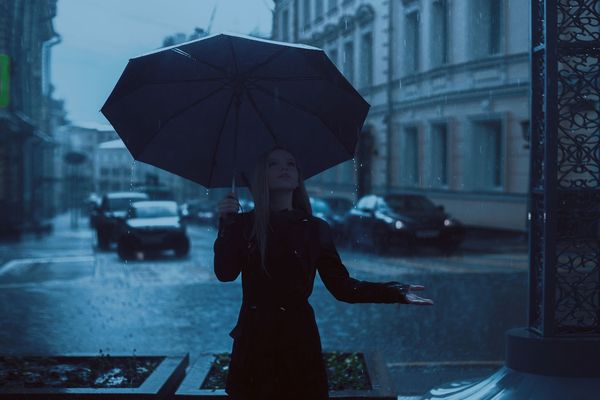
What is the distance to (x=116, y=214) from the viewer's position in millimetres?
22469

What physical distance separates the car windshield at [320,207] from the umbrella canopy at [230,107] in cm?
1958

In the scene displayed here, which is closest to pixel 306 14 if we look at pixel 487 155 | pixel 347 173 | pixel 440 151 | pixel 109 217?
pixel 487 155

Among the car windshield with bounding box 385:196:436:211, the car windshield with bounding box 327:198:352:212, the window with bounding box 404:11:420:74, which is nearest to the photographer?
the car windshield with bounding box 385:196:436:211

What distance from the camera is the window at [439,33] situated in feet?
72.6

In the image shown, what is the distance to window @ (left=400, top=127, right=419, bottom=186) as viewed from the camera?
26531 mm

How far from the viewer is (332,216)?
2291 centimetres

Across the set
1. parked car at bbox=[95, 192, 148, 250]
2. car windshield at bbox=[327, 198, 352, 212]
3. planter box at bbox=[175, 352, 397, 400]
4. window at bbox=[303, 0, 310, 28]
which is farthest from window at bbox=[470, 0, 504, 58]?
planter box at bbox=[175, 352, 397, 400]

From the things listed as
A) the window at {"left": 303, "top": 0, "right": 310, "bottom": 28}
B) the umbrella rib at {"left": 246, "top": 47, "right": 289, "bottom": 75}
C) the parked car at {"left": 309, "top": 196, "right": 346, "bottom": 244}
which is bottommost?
the parked car at {"left": 309, "top": 196, "right": 346, "bottom": 244}

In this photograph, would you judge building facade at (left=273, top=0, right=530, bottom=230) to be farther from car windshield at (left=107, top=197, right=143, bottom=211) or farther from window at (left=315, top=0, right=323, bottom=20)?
car windshield at (left=107, top=197, right=143, bottom=211)

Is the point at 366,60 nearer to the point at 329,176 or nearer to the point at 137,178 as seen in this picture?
the point at 329,176

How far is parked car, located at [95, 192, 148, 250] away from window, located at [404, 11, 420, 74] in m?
9.14

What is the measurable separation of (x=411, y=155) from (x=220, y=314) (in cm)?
1777

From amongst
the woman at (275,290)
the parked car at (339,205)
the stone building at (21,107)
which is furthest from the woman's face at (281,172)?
the parked car at (339,205)

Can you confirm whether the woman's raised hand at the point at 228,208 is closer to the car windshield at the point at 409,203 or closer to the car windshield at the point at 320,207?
the car windshield at the point at 409,203
